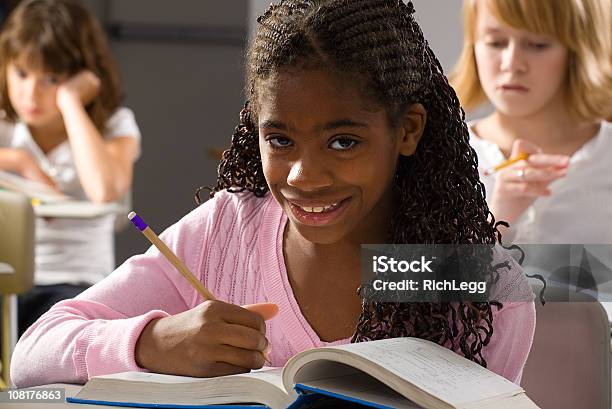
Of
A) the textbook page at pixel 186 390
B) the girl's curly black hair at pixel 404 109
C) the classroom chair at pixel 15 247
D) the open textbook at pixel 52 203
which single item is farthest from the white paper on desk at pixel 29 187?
the textbook page at pixel 186 390

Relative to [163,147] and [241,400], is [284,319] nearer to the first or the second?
[241,400]

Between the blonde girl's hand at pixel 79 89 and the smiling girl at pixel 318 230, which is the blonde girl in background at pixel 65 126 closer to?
the blonde girl's hand at pixel 79 89

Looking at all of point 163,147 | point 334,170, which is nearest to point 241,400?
point 334,170

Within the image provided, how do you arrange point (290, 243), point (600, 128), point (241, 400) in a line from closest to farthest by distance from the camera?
point (241, 400) < point (290, 243) < point (600, 128)

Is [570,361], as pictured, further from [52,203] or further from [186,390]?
[52,203]

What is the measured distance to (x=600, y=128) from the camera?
5.21ft

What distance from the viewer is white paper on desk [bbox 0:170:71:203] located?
7.04 ft

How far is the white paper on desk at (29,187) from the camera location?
2145 millimetres

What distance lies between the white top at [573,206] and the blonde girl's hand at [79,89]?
112cm

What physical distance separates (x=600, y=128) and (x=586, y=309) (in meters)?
0.68

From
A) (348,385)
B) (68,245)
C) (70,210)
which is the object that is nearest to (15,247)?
(70,210)

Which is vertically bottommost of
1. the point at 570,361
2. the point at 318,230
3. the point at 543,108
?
the point at 570,361

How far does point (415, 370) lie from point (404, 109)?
0.81 feet

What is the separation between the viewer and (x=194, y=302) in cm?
93
